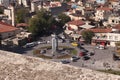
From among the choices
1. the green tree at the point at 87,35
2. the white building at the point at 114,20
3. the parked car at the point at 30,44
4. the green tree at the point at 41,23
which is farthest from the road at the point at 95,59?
the white building at the point at 114,20

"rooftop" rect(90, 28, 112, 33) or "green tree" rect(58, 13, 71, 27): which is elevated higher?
"rooftop" rect(90, 28, 112, 33)

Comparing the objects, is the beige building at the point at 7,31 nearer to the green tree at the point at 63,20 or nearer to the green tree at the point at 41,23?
the green tree at the point at 41,23

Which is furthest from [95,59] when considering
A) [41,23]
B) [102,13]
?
[102,13]

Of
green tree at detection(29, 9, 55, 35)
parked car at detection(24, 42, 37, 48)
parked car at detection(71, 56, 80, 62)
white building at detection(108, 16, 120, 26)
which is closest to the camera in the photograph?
parked car at detection(71, 56, 80, 62)

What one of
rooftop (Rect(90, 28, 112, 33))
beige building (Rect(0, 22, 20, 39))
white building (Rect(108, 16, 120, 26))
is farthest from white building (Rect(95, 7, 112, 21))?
beige building (Rect(0, 22, 20, 39))

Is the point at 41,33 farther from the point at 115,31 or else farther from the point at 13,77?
the point at 13,77

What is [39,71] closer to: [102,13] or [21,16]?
[21,16]

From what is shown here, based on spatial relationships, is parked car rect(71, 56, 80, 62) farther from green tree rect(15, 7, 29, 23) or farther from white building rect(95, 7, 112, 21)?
green tree rect(15, 7, 29, 23)

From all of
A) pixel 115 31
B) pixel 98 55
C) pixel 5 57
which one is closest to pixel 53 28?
pixel 115 31
